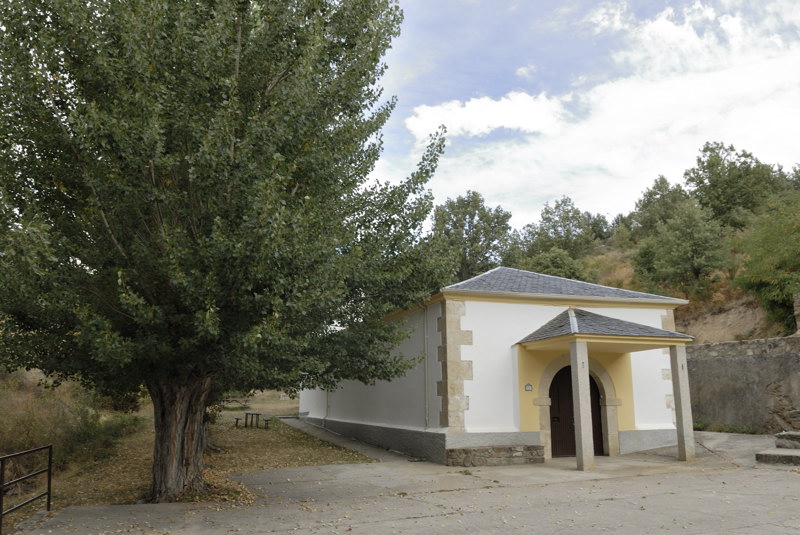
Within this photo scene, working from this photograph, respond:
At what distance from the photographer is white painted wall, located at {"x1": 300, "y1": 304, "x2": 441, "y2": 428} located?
520 inches

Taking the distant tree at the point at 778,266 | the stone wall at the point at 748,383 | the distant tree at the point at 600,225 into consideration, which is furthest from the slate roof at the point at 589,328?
the distant tree at the point at 600,225

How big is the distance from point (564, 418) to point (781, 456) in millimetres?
4204

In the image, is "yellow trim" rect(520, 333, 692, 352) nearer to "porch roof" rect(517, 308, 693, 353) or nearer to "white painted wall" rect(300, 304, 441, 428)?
"porch roof" rect(517, 308, 693, 353)

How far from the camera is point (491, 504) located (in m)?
8.02

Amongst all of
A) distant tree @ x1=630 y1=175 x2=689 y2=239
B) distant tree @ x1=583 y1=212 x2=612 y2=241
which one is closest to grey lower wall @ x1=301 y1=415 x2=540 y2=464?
distant tree @ x1=630 y1=175 x2=689 y2=239

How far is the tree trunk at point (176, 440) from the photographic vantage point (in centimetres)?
841

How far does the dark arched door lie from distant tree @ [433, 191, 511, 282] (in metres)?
24.3

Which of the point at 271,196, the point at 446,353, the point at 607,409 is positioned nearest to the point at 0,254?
the point at 271,196

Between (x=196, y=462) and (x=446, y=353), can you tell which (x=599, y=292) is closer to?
(x=446, y=353)

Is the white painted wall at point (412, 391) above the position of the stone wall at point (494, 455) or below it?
above

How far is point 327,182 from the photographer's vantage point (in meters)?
8.92

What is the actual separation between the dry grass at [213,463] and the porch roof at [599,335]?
4.90 m

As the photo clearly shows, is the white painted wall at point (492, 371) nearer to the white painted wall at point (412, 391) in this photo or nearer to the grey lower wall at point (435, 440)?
the white painted wall at point (412, 391)

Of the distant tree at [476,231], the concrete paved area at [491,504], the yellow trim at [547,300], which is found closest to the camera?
the concrete paved area at [491,504]
